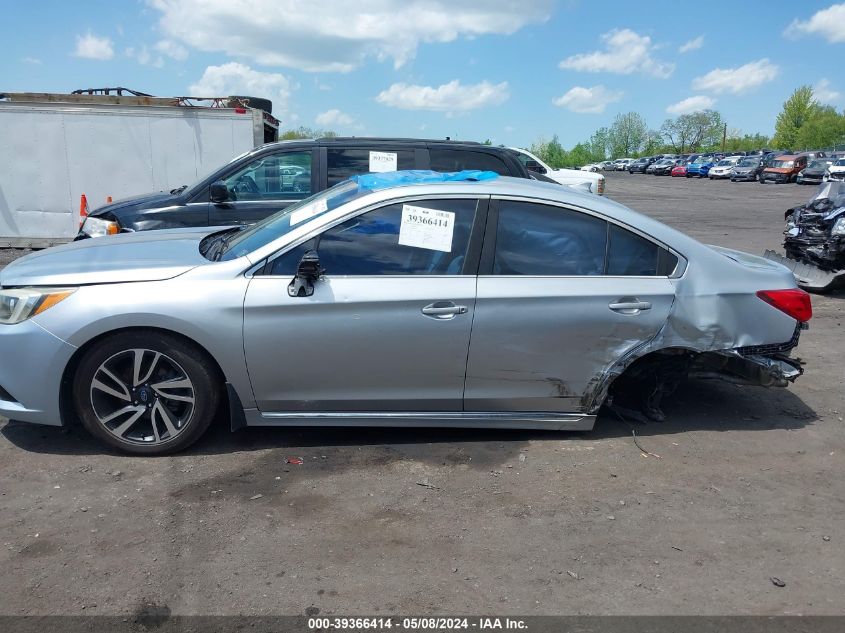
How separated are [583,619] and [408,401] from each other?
169 centimetres

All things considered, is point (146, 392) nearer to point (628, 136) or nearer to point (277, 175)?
point (277, 175)

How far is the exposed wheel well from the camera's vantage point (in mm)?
3895

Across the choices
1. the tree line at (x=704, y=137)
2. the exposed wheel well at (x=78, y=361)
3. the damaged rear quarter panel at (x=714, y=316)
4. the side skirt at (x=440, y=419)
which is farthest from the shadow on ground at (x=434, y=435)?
the tree line at (x=704, y=137)

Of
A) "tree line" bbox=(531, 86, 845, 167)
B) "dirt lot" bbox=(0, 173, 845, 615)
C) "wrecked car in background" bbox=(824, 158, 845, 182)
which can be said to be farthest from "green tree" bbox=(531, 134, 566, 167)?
"dirt lot" bbox=(0, 173, 845, 615)

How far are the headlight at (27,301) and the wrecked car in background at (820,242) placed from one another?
28.7 ft

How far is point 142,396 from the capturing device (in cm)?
400

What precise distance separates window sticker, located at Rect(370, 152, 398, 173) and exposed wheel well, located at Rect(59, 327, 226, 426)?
397cm

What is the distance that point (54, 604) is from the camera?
9.27ft

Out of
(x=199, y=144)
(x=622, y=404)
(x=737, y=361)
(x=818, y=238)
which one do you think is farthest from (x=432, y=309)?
(x=199, y=144)

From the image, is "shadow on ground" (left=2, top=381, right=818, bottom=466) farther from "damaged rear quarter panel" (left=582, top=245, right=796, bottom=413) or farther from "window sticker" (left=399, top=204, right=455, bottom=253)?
"window sticker" (left=399, top=204, right=455, bottom=253)

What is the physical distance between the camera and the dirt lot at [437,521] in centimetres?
293

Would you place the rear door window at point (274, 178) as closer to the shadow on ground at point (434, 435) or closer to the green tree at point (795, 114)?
the shadow on ground at point (434, 435)

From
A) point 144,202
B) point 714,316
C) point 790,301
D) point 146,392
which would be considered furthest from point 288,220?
point 144,202

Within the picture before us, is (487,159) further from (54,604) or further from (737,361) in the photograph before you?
(54,604)
